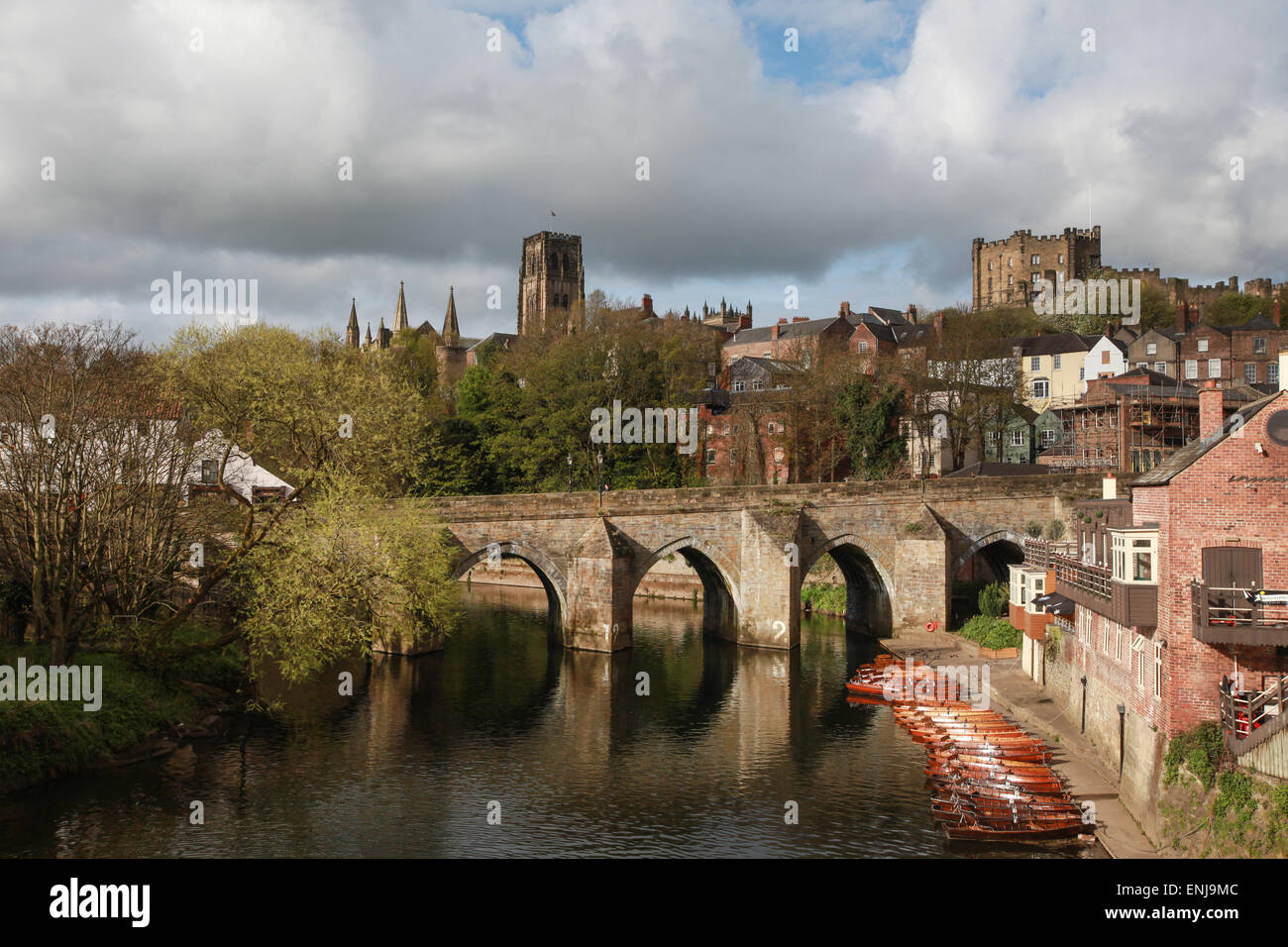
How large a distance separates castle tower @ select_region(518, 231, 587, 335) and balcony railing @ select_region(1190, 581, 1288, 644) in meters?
99.4

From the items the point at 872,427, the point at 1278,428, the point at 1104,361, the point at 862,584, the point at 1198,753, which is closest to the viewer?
the point at 1198,753

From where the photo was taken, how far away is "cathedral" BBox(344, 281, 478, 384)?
107m

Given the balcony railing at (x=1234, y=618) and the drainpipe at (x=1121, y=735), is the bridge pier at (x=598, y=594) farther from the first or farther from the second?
the balcony railing at (x=1234, y=618)

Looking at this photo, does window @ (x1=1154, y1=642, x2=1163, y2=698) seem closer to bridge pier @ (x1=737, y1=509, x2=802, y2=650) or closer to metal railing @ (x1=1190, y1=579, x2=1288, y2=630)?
metal railing @ (x1=1190, y1=579, x2=1288, y2=630)

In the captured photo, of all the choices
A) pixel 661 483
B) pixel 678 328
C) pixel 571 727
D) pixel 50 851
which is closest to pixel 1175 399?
pixel 661 483

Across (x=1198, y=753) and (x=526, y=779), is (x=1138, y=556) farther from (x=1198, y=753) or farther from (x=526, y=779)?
(x=526, y=779)

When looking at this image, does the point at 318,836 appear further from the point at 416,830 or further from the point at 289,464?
the point at 289,464

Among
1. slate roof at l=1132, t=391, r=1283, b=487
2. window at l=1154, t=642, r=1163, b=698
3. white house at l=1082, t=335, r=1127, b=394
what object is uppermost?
white house at l=1082, t=335, r=1127, b=394

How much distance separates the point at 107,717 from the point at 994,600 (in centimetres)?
3224

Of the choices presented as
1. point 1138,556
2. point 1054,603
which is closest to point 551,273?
point 1054,603

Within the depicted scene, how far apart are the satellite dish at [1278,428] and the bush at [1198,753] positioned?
18.0 ft

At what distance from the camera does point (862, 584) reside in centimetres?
4819

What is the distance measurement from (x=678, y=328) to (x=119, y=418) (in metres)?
50.6

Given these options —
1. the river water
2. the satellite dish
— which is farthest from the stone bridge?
the satellite dish
